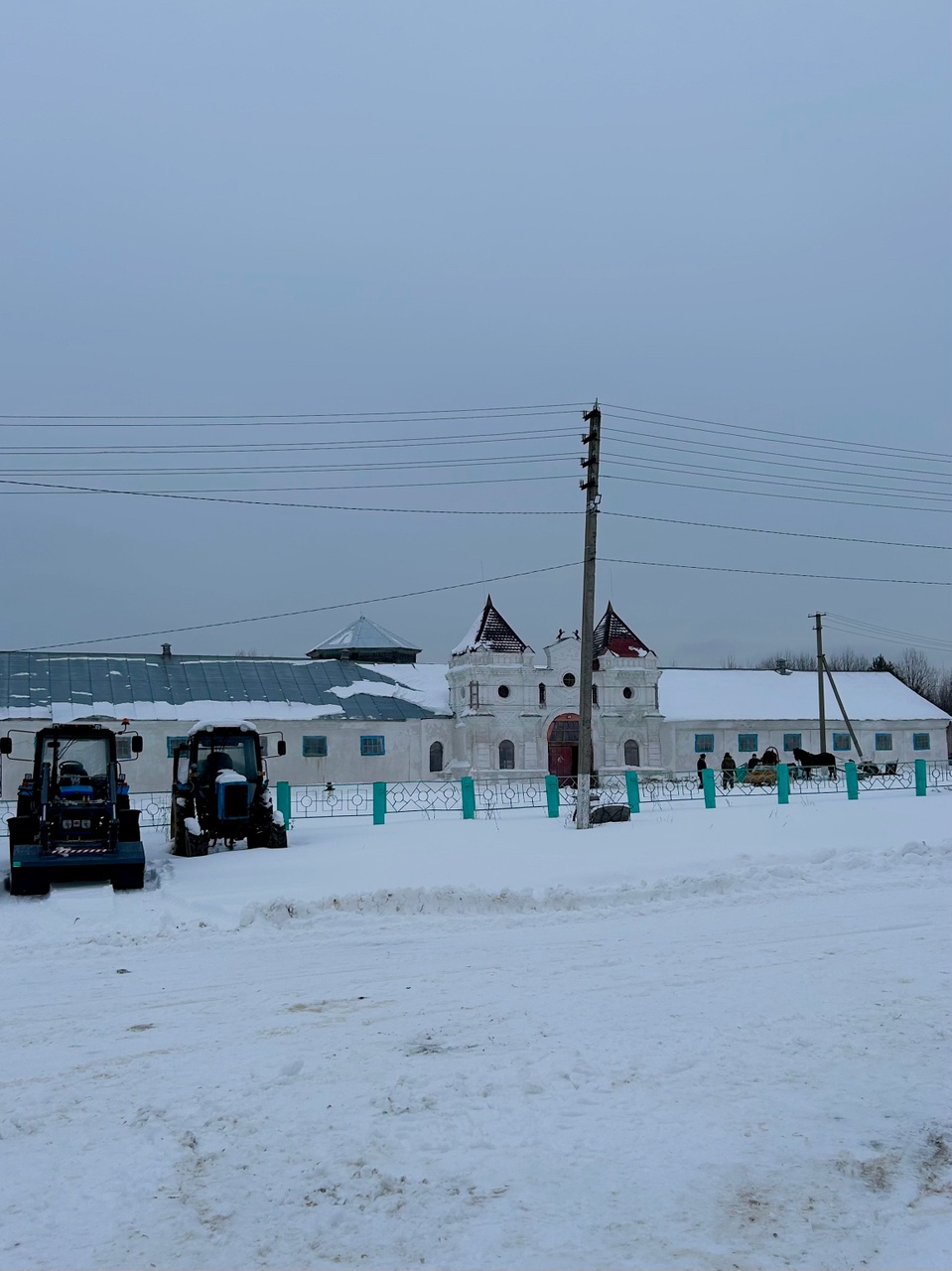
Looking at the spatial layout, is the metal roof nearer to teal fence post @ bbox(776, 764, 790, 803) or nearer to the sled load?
teal fence post @ bbox(776, 764, 790, 803)

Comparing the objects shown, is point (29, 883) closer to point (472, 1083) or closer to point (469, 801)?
point (472, 1083)

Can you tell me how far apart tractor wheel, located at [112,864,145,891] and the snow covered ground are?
0.93 m

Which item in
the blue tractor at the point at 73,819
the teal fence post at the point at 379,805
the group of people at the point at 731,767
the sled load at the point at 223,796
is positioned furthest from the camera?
the group of people at the point at 731,767

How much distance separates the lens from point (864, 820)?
19.0 metres

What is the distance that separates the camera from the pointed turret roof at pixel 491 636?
1657 inches

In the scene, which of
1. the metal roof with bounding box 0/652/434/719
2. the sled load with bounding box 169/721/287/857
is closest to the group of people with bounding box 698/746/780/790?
the metal roof with bounding box 0/652/434/719

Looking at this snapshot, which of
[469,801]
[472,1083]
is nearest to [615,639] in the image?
[469,801]

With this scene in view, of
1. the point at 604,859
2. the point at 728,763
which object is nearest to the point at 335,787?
the point at 728,763

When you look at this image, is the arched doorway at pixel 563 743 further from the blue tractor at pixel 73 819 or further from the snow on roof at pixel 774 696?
the blue tractor at pixel 73 819

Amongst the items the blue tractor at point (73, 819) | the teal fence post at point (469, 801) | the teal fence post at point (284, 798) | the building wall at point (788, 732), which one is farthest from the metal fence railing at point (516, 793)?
the blue tractor at point (73, 819)

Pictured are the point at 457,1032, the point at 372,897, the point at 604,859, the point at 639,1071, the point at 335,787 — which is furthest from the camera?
the point at 335,787

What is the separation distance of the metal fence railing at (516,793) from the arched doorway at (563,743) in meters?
2.09

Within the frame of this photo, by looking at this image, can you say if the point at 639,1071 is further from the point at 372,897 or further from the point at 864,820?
the point at 864,820

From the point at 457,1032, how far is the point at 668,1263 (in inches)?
120
